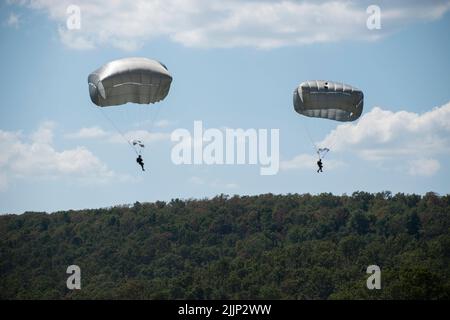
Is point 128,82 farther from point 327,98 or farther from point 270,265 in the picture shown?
point 270,265

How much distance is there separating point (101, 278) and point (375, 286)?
188 feet

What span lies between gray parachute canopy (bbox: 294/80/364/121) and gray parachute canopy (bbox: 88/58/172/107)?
30.3 feet

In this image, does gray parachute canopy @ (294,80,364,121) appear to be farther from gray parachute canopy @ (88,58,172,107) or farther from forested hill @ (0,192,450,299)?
forested hill @ (0,192,450,299)

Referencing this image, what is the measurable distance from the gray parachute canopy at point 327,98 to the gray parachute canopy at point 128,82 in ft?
30.3

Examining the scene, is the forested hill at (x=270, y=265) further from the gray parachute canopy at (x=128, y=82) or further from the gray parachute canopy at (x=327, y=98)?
the gray parachute canopy at (x=128, y=82)

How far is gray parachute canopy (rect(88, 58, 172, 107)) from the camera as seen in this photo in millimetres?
71438

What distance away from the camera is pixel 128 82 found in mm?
71625

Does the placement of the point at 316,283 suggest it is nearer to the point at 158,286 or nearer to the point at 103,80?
the point at 158,286

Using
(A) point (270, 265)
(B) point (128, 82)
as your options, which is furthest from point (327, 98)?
(A) point (270, 265)

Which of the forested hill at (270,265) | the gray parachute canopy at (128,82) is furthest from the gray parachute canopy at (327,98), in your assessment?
the forested hill at (270,265)

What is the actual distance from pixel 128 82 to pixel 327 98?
43.2ft

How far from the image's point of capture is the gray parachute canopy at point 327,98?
7712 centimetres

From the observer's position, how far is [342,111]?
78250 millimetres

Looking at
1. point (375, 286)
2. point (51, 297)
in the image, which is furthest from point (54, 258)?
point (375, 286)
